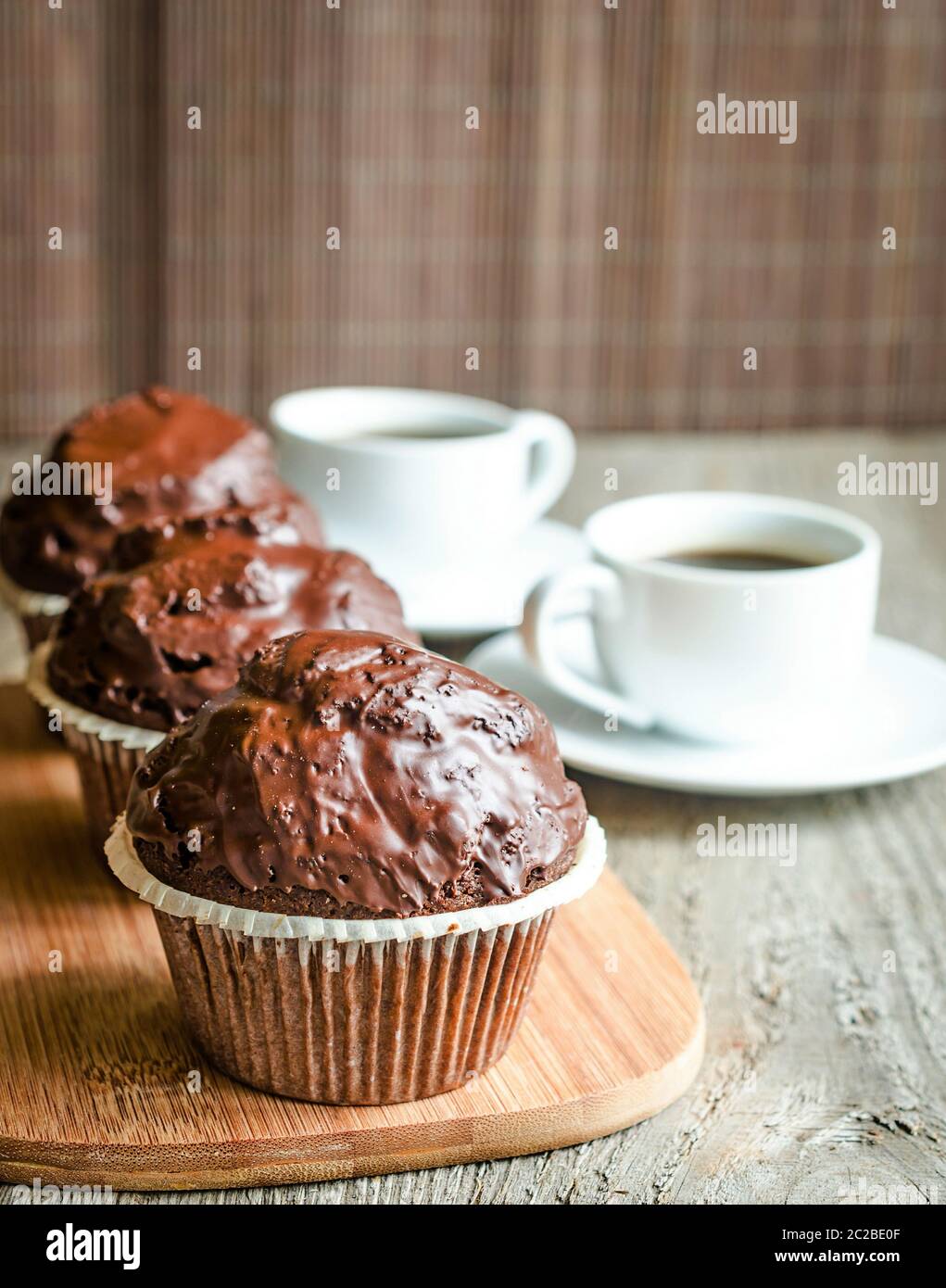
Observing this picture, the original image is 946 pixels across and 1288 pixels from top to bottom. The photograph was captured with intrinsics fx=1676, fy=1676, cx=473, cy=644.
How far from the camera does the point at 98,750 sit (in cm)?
142

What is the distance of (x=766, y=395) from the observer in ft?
10.6

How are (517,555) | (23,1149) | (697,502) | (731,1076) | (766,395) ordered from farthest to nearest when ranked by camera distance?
(766,395), (517,555), (697,502), (731,1076), (23,1149)

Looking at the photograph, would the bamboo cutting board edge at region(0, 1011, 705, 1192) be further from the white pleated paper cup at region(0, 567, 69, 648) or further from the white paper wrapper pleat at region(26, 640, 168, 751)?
the white pleated paper cup at region(0, 567, 69, 648)

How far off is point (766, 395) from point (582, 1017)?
2.20 metres

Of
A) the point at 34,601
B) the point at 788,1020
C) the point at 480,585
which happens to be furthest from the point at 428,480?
the point at 788,1020

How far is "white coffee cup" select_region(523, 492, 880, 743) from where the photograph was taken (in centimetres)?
156

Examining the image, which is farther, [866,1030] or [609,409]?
[609,409]

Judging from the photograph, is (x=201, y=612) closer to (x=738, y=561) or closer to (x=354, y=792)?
(x=354, y=792)

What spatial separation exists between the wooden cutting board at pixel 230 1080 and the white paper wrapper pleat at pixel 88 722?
0.45 ft

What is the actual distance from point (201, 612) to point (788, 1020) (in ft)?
1.87

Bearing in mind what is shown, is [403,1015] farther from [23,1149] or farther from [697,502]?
[697,502]

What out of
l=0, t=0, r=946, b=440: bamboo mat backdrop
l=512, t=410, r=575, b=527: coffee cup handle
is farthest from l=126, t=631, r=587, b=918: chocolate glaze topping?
l=0, t=0, r=946, b=440: bamboo mat backdrop

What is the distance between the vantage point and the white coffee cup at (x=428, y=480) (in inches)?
77.0

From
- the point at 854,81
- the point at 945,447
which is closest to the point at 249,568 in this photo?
the point at 945,447
